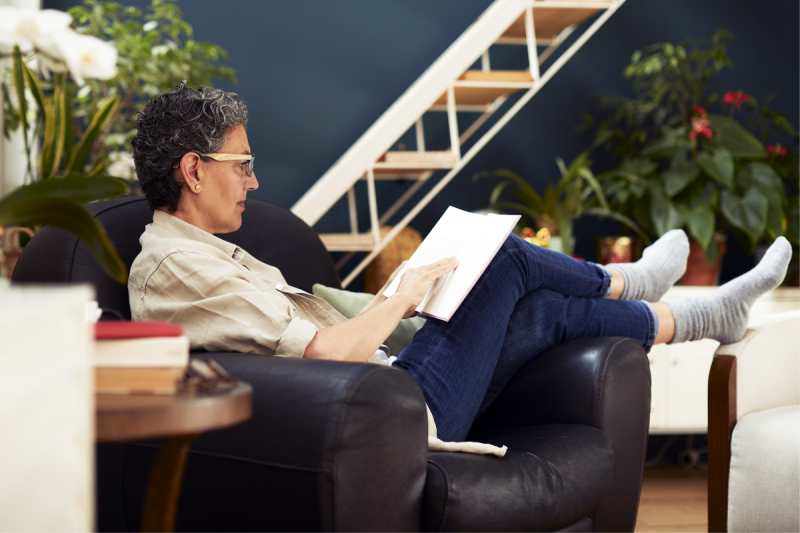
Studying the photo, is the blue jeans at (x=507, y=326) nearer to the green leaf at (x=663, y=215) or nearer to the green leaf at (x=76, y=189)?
the green leaf at (x=76, y=189)

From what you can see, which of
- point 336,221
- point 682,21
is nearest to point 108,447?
point 336,221

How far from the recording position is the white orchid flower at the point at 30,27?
0.68m

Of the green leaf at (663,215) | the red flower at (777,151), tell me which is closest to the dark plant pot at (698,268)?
the green leaf at (663,215)

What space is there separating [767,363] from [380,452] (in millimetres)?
1139

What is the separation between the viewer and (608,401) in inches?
52.4

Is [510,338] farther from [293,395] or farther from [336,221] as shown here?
[336,221]

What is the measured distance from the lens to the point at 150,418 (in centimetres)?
60

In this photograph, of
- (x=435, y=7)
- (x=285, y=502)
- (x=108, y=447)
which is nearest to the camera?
(x=285, y=502)

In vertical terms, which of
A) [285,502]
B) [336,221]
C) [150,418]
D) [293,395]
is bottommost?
[336,221]

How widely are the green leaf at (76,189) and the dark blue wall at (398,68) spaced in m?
2.45

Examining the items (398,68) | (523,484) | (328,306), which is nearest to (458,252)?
(328,306)

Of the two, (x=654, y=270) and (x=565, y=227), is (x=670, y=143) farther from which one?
(x=654, y=270)

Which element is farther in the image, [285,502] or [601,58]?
[601,58]

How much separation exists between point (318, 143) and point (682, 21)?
1920mm
